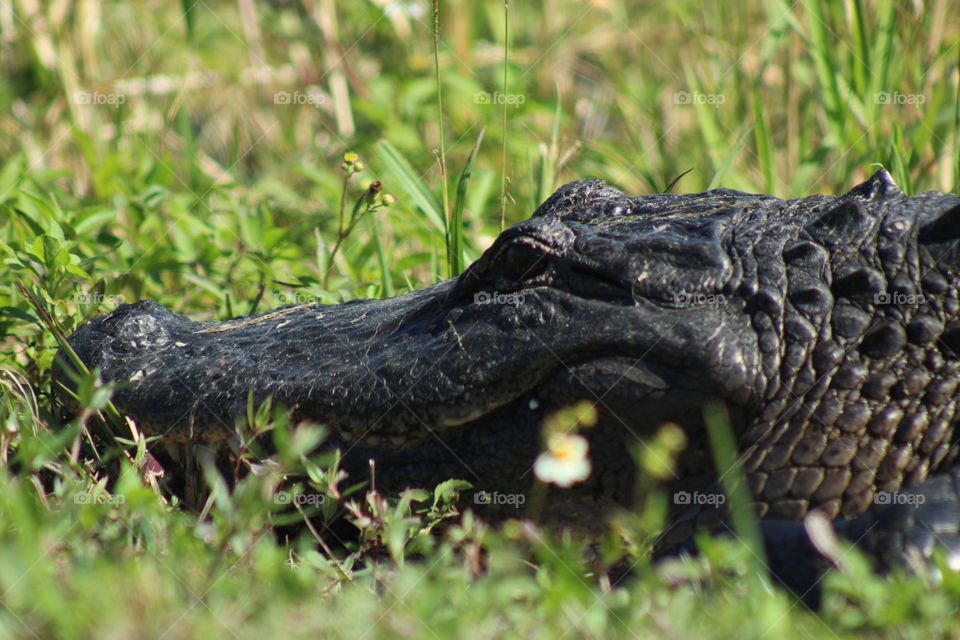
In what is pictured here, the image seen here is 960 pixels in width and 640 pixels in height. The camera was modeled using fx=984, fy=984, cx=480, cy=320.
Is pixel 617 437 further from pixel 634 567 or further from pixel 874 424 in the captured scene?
pixel 874 424

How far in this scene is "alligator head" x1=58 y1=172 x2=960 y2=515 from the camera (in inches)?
86.3

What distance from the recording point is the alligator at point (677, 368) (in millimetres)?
2168

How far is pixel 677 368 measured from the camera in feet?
7.25

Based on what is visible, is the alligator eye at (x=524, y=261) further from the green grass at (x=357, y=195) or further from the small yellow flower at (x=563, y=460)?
the green grass at (x=357, y=195)

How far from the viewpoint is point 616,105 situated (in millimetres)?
6430

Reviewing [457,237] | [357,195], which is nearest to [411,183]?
[457,237]

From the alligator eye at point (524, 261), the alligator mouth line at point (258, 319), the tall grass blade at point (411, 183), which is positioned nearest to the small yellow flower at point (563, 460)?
the alligator eye at point (524, 261)

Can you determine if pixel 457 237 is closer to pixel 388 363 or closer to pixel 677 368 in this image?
pixel 388 363

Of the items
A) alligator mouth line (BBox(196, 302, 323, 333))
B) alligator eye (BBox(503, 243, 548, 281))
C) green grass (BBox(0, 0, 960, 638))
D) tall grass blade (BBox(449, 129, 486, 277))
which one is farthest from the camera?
tall grass blade (BBox(449, 129, 486, 277))

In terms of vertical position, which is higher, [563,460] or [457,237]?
[457,237]

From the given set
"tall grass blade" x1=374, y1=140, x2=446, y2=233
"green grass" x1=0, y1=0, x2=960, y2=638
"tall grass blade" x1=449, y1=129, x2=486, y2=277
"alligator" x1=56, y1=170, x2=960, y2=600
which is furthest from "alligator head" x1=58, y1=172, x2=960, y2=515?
"tall grass blade" x1=374, y1=140, x2=446, y2=233

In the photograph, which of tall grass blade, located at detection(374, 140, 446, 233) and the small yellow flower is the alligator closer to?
the small yellow flower

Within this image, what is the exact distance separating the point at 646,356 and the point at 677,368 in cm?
7

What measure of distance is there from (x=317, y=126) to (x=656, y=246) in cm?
468
